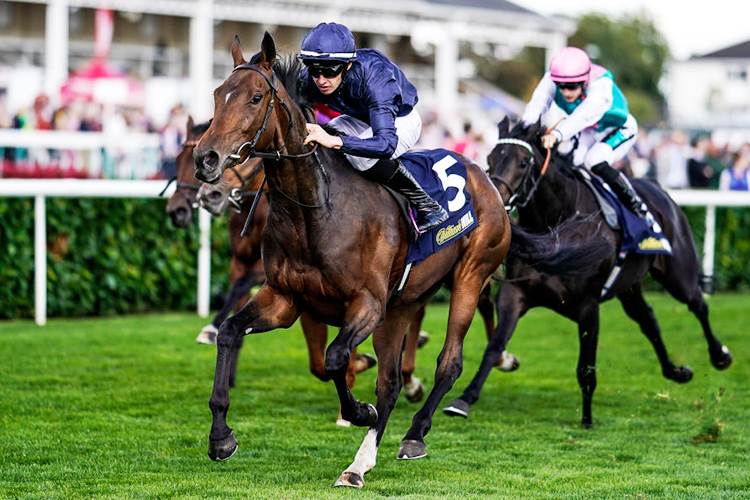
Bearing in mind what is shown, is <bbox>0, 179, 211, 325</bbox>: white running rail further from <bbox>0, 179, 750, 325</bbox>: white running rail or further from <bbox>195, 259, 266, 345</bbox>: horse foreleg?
<bbox>195, 259, 266, 345</bbox>: horse foreleg

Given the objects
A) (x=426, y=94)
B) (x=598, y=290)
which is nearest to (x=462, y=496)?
(x=598, y=290)

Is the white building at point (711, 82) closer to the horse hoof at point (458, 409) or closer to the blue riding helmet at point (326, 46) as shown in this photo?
the horse hoof at point (458, 409)

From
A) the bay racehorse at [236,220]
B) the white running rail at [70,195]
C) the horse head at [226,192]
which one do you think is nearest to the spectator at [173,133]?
the white running rail at [70,195]

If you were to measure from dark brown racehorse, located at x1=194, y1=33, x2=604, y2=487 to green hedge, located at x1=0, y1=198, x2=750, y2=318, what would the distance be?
5.02 metres

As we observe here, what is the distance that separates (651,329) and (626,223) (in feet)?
3.15

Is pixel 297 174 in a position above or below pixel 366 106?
below

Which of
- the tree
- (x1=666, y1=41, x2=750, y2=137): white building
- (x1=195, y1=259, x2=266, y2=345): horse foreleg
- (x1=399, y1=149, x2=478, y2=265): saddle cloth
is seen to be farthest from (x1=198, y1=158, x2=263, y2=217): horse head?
the tree

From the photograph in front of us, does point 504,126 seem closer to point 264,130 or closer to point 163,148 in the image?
point 264,130

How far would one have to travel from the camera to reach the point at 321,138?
14.4ft

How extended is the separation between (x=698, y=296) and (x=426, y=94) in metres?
19.1

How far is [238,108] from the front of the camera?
13.7ft

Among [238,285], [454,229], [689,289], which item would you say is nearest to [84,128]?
[238,285]

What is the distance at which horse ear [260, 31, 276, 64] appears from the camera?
4.29 metres

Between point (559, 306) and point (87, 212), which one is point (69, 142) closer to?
point (87, 212)
